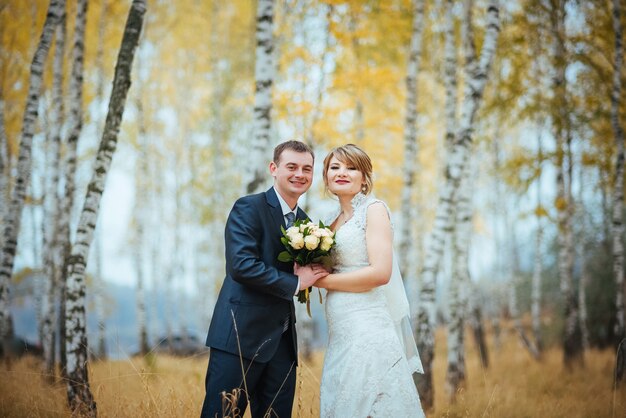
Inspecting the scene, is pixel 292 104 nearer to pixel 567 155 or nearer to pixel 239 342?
pixel 567 155

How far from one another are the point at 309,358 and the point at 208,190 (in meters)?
7.78

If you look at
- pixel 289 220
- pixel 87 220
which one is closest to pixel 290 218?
pixel 289 220

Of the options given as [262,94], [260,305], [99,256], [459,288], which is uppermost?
[262,94]

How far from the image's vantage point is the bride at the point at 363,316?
9.21ft

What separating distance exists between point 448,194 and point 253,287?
3711 mm

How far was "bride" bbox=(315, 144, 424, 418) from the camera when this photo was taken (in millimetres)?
2809

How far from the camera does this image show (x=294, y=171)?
10.1 ft

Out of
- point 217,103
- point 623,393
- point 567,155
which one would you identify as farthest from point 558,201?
point 217,103

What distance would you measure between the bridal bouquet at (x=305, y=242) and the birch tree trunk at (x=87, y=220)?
2345 millimetres

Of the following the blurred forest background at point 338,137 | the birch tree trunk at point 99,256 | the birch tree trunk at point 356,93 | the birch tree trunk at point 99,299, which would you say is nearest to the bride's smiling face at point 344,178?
the blurred forest background at point 338,137

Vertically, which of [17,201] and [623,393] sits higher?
[17,201]

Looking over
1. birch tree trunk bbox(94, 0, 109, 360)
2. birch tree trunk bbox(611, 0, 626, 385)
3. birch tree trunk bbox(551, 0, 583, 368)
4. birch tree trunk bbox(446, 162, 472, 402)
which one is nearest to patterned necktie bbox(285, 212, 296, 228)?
birch tree trunk bbox(446, 162, 472, 402)

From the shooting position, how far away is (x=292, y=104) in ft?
29.5

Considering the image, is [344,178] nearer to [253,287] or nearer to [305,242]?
[305,242]
